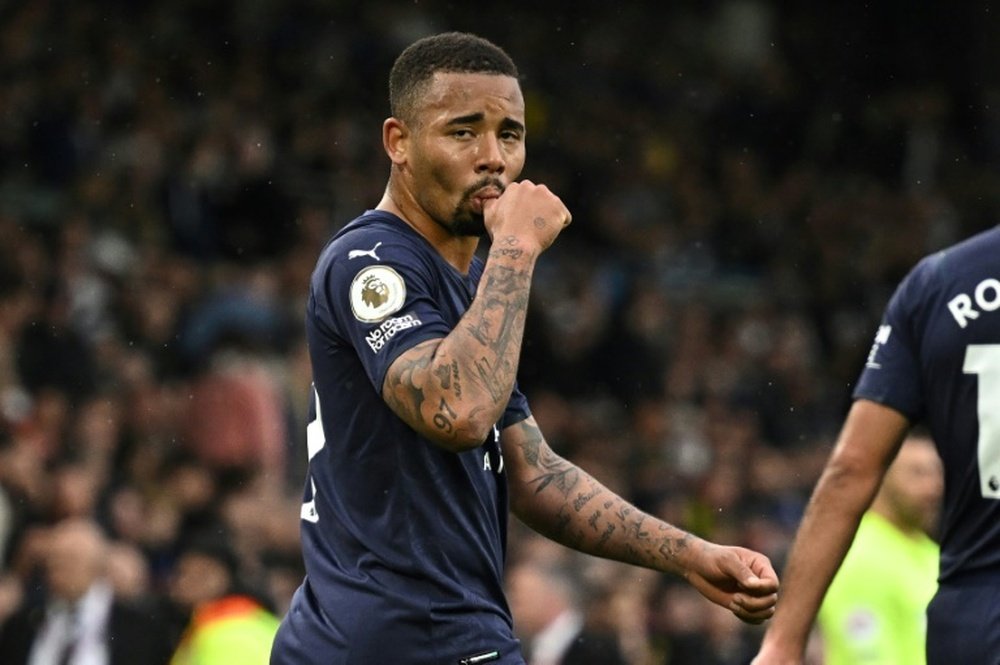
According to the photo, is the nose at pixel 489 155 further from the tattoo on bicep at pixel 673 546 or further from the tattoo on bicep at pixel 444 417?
the tattoo on bicep at pixel 673 546

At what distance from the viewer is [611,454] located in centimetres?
1382

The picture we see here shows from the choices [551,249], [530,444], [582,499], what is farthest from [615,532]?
[551,249]

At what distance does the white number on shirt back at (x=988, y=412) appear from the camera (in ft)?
14.8

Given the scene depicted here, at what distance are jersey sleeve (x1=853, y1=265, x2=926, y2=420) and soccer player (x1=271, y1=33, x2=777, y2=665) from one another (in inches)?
27.7

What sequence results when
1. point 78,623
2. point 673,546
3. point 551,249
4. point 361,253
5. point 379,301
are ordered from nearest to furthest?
1. point 379,301
2. point 361,253
3. point 673,546
4. point 78,623
5. point 551,249

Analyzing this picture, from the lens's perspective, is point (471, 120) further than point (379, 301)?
Yes

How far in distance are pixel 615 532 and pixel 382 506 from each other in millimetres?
667

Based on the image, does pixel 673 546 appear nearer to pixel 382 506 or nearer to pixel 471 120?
pixel 382 506

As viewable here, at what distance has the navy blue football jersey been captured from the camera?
4.01 m

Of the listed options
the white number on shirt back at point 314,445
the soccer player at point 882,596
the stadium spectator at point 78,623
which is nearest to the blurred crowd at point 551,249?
the stadium spectator at point 78,623

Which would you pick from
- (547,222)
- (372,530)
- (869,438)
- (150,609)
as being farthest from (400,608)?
(150,609)

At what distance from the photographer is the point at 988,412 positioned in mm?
4520

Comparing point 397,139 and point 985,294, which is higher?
point 397,139

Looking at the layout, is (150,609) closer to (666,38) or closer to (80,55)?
(80,55)
